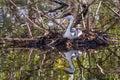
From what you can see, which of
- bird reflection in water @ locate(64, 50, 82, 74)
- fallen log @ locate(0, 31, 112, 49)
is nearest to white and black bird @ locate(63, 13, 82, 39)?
fallen log @ locate(0, 31, 112, 49)

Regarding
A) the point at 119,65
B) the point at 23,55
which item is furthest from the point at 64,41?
the point at 119,65

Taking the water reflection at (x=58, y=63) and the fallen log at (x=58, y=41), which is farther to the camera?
the fallen log at (x=58, y=41)

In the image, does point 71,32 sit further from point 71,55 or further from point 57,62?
point 57,62

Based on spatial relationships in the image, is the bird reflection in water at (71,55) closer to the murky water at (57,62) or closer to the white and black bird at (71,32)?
the murky water at (57,62)

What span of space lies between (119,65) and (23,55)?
121 centimetres

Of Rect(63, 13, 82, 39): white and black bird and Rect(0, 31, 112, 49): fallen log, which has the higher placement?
Rect(63, 13, 82, 39): white and black bird

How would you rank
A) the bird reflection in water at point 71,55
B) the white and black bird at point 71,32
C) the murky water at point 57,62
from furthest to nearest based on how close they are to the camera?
the white and black bird at point 71,32, the bird reflection in water at point 71,55, the murky water at point 57,62

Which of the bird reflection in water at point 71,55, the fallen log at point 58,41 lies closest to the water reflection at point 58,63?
the bird reflection in water at point 71,55

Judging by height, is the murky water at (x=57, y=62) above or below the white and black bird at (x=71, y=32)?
below

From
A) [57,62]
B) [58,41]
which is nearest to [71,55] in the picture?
[57,62]

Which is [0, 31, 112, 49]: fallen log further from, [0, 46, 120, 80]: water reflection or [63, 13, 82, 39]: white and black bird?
[0, 46, 120, 80]: water reflection

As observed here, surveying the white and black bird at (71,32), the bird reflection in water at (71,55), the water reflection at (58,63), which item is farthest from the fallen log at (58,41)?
the bird reflection in water at (71,55)

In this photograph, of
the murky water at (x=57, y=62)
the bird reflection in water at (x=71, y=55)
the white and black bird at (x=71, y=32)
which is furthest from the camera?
the white and black bird at (x=71, y=32)

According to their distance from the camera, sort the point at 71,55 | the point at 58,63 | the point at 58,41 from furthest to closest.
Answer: the point at 58,41
the point at 71,55
the point at 58,63
